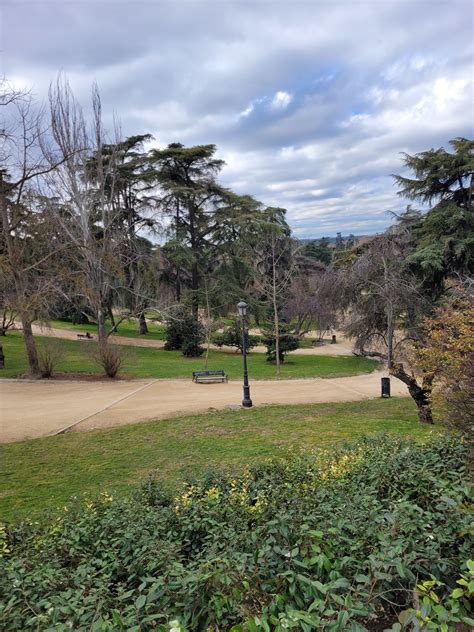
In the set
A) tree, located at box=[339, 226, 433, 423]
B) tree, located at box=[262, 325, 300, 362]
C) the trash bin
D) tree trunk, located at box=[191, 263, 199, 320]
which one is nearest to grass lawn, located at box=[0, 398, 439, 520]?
the trash bin

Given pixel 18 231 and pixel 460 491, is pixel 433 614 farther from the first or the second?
pixel 18 231

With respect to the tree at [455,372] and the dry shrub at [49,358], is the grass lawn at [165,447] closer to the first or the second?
the tree at [455,372]

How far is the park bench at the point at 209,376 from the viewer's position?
17.0 meters

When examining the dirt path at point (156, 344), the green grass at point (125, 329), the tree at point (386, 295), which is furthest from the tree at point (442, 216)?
the green grass at point (125, 329)

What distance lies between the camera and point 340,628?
4.94 ft

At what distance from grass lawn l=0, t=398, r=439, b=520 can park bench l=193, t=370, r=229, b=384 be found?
232 inches

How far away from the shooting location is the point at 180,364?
22.7 metres

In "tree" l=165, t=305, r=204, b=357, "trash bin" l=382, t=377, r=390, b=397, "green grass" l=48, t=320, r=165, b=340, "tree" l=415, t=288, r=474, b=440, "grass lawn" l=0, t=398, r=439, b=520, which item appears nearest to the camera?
"tree" l=415, t=288, r=474, b=440

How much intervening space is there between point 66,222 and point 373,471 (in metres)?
23.0

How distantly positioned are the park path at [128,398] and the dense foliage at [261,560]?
7.27m

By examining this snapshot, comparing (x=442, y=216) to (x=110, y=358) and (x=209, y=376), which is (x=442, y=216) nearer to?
(x=209, y=376)

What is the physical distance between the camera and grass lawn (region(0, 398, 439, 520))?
236 inches

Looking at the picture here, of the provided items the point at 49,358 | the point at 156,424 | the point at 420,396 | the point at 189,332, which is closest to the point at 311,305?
the point at 189,332

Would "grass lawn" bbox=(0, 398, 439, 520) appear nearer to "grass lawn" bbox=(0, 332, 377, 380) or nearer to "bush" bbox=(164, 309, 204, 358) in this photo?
"grass lawn" bbox=(0, 332, 377, 380)
